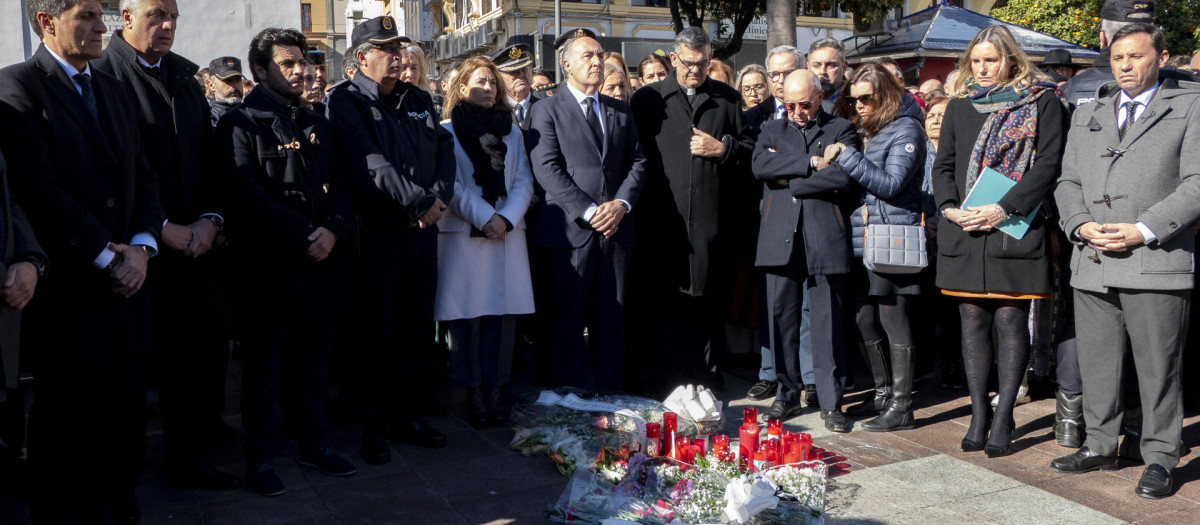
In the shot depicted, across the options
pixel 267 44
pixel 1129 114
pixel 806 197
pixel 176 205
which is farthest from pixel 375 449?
pixel 1129 114

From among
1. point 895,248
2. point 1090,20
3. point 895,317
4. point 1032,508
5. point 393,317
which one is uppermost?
point 1090,20

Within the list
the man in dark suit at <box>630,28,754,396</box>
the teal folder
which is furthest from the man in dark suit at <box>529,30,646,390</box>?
the teal folder

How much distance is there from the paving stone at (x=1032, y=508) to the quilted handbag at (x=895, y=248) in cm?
129

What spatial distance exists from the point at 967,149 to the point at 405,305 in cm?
290

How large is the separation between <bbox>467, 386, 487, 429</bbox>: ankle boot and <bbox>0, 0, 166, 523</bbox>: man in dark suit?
1.98 meters

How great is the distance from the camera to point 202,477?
452 cm

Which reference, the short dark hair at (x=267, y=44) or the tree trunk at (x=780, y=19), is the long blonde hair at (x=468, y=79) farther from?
the tree trunk at (x=780, y=19)

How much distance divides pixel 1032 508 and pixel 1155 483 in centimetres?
61

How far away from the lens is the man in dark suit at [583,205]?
18.8 ft

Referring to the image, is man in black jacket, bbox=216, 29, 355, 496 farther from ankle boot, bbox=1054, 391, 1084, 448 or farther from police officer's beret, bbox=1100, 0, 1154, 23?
police officer's beret, bbox=1100, 0, 1154, 23

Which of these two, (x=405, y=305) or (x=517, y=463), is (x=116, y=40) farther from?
(x=517, y=463)

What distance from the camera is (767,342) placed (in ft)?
20.4

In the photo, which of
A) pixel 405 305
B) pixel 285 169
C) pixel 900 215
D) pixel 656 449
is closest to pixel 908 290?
pixel 900 215

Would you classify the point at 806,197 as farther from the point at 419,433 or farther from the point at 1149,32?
the point at 419,433
